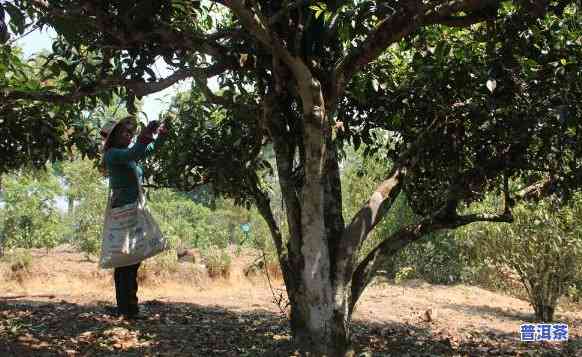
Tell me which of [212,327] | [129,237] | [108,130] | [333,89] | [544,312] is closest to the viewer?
A: [333,89]

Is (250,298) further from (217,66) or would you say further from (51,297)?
(217,66)

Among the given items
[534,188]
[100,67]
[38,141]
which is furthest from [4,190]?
[534,188]

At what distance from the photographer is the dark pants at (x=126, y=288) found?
4.89m

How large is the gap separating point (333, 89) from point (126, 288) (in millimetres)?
2728

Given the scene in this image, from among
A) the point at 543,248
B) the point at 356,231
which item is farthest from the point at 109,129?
the point at 543,248

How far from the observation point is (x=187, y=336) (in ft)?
15.4

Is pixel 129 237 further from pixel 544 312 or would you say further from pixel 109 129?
pixel 544 312

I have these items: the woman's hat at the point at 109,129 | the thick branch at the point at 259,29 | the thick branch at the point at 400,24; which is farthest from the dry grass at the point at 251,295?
the thick branch at the point at 259,29

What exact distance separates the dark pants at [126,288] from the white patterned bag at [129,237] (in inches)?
10.2

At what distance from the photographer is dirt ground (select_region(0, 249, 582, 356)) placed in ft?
14.0

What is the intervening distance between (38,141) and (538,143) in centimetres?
480

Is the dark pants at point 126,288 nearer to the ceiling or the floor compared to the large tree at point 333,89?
nearer to the floor

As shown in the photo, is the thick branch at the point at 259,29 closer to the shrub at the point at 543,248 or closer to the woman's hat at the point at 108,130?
the woman's hat at the point at 108,130

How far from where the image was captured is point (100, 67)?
426cm
